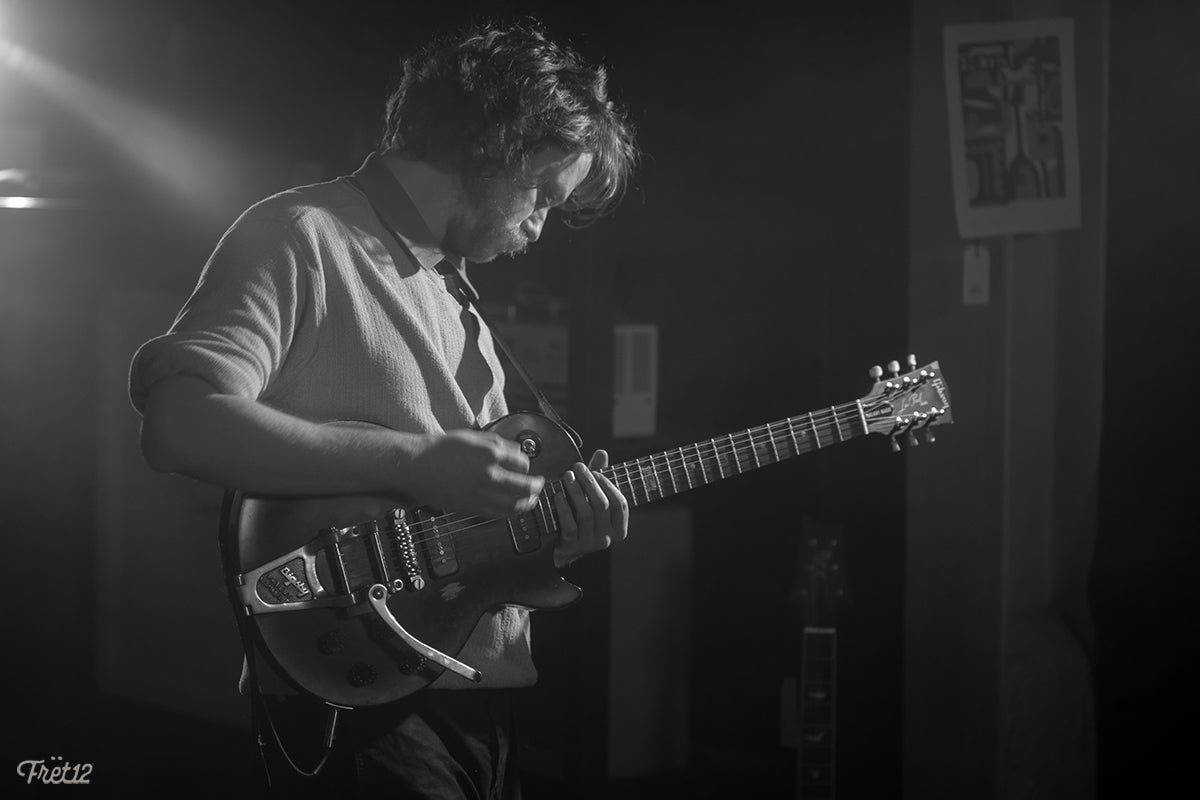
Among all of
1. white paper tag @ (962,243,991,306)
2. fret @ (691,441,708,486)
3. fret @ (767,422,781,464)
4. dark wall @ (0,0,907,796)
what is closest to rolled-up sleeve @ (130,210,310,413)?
fret @ (691,441,708,486)

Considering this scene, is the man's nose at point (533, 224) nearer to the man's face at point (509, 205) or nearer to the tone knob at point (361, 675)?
the man's face at point (509, 205)

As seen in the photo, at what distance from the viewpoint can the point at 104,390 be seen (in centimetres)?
310

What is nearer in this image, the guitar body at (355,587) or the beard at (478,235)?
the guitar body at (355,587)

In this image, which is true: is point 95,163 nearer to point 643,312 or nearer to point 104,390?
point 104,390

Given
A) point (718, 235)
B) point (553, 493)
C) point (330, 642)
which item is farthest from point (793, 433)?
point (718, 235)

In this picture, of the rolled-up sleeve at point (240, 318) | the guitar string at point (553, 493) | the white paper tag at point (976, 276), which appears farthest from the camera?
the white paper tag at point (976, 276)

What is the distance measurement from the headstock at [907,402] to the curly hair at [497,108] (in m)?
0.56

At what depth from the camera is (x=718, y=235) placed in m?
2.92

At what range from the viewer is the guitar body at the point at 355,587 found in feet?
4.54

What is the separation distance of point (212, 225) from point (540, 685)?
1498mm

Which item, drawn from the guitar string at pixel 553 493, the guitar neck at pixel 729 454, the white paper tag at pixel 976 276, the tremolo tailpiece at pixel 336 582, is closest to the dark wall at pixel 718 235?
the white paper tag at pixel 976 276

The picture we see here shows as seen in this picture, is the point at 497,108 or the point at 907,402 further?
the point at 907,402

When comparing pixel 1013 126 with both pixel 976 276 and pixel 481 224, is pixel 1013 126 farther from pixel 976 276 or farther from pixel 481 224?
pixel 481 224

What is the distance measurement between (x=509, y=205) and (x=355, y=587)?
552 mm
